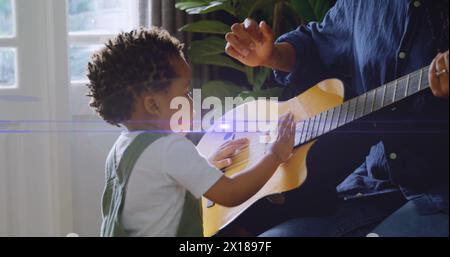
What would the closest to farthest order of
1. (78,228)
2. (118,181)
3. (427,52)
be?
(427,52)
(118,181)
(78,228)

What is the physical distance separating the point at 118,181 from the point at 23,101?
A: 0.24 metres

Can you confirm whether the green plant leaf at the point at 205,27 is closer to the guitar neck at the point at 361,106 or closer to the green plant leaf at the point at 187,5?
the green plant leaf at the point at 187,5

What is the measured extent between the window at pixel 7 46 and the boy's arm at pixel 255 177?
450 millimetres

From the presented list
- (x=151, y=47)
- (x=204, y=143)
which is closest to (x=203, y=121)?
(x=204, y=143)

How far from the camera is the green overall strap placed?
109 cm

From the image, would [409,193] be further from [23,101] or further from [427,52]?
[23,101]

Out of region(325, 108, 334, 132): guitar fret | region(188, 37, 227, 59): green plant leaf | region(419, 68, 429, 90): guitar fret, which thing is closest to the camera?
region(419, 68, 429, 90): guitar fret

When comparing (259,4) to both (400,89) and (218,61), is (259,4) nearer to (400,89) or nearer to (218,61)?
(218,61)

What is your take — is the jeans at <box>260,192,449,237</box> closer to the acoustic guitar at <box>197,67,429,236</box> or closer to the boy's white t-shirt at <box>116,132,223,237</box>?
the acoustic guitar at <box>197,67,429,236</box>

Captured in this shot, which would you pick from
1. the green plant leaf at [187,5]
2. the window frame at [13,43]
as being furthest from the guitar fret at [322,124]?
the window frame at [13,43]

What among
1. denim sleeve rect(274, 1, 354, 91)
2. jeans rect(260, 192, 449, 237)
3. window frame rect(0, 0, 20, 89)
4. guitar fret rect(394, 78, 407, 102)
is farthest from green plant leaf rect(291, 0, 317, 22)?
window frame rect(0, 0, 20, 89)

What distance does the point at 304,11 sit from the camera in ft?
3.92

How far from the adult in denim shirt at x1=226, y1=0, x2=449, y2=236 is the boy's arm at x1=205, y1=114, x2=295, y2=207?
53 mm
